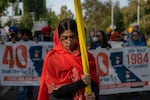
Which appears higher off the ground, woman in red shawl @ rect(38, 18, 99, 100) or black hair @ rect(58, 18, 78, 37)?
black hair @ rect(58, 18, 78, 37)

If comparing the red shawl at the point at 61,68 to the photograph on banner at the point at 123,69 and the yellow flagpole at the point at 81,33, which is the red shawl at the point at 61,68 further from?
the photograph on banner at the point at 123,69

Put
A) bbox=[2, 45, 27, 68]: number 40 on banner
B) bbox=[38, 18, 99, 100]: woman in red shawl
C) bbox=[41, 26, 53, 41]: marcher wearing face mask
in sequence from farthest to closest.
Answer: bbox=[41, 26, 53, 41]: marcher wearing face mask
bbox=[2, 45, 27, 68]: number 40 on banner
bbox=[38, 18, 99, 100]: woman in red shawl

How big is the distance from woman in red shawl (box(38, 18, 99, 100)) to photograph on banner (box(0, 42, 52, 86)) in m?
6.26

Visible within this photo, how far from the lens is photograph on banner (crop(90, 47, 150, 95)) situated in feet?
30.7

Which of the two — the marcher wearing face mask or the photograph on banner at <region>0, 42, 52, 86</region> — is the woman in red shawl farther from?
the marcher wearing face mask

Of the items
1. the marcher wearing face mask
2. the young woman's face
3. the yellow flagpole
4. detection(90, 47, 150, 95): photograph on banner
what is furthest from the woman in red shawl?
the marcher wearing face mask

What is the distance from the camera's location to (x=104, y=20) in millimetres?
79688

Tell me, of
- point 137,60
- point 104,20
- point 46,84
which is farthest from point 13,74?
point 104,20

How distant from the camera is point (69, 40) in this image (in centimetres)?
325

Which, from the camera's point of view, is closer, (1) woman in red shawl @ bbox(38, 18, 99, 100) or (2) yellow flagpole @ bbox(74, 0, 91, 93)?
(2) yellow flagpole @ bbox(74, 0, 91, 93)

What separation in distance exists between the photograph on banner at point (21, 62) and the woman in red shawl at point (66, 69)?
6257 mm

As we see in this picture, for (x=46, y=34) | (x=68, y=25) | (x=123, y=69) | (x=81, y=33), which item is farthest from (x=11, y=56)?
(x=81, y=33)

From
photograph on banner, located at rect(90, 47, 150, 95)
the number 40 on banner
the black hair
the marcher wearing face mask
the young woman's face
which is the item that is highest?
the black hair

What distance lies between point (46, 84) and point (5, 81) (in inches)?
255
